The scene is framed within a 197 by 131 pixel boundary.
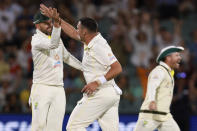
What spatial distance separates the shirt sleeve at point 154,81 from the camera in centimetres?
1034

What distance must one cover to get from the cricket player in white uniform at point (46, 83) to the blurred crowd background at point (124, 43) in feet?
12.2

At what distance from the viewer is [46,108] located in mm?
9844

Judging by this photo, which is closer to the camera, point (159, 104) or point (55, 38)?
point (55, 38)

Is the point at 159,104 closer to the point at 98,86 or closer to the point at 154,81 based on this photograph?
the point at 154,81

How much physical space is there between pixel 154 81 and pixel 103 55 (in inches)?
64.1

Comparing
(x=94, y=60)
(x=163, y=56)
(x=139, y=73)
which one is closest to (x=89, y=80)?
(x=94, y=60)

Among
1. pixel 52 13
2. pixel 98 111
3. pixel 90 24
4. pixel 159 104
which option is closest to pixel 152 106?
pixel 159 104

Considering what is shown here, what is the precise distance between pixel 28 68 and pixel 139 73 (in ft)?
9.41

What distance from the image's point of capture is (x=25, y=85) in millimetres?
15297

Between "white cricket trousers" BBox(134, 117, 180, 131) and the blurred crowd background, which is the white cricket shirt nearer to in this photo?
"white cricket trousers" BBox(134, 117, 180, 131)

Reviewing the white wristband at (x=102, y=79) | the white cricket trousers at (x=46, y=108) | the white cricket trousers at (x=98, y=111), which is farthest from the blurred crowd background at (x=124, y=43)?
the white wristband at (x=102, y=79)

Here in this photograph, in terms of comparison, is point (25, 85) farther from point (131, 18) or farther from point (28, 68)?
point (131, 18)

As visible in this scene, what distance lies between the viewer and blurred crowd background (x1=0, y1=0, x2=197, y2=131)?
14680 mm

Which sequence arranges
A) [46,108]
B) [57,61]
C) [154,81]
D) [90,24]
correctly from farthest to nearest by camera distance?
[154,81] < [57,61] < [46,108] < [90,24]
